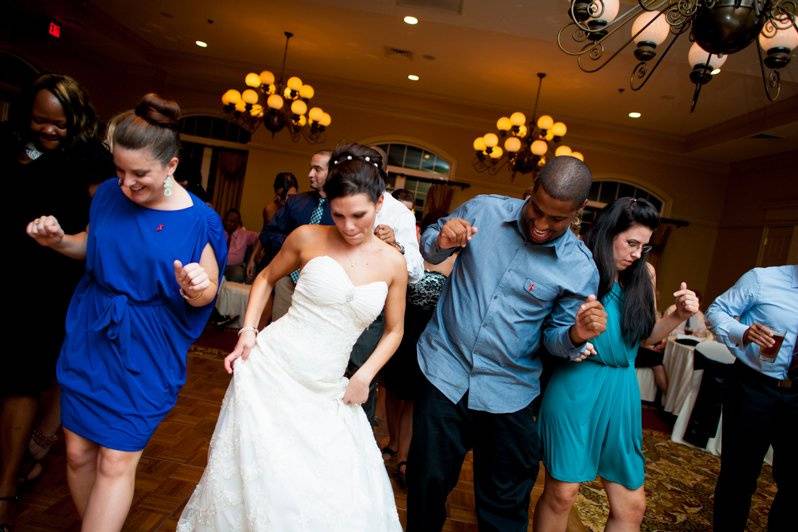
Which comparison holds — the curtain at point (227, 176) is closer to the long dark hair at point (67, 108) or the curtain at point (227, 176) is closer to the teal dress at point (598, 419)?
the long dark hair at point (67, 108)

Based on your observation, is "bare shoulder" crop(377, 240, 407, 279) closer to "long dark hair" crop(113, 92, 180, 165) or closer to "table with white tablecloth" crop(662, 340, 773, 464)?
"long dark hair" crop(113, 92, 180, 165)

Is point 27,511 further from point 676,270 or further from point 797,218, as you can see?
point 676,270

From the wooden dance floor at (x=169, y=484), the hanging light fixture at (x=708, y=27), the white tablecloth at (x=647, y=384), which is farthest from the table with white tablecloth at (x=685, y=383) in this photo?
the hanging light fixture at (x=708, y=27)

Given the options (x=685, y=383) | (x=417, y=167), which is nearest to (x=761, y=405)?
(x=685, y=383)

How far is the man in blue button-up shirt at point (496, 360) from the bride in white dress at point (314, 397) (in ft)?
0.72

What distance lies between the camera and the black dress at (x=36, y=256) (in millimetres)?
2127

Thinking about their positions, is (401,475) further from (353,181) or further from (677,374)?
(677,374)

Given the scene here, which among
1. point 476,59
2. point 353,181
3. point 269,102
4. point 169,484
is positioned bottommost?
point 169,484

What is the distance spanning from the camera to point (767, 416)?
2.67 metres

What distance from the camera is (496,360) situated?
6.70 ft

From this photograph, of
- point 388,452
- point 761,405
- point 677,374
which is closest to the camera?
point 761,405

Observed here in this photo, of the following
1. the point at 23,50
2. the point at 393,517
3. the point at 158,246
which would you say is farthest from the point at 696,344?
the point at 23,50

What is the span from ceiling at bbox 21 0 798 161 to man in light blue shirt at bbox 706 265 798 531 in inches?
137

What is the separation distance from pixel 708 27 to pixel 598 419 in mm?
1582
